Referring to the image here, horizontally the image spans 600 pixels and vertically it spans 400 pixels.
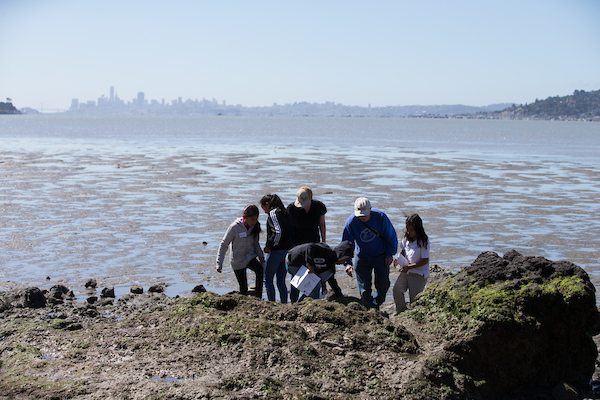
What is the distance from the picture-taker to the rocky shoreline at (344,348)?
17.3ft

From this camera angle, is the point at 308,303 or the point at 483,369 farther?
the point at 308,303

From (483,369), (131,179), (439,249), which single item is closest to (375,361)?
(483,369)

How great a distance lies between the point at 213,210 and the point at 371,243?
36.3ft

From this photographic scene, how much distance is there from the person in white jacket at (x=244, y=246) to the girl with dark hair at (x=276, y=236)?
20 centimetres

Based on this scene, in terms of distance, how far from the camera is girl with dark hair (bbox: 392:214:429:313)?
26.0ft

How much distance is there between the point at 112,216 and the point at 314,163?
19.6 metres

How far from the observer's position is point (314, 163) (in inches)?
1417

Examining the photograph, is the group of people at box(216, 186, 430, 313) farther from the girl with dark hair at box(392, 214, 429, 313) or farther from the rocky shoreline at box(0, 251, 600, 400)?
the rocky shoreline at box(0, 251, 600, 400)

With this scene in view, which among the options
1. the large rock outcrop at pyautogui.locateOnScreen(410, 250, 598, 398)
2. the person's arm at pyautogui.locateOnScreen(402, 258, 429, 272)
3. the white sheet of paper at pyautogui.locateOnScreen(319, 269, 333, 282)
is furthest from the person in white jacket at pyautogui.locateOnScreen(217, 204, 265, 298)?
the large rock outcrop at pyautogui.locateOnScreen(410, 250, 598, 398)

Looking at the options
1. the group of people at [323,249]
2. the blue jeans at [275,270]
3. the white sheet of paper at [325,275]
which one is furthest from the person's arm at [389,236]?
the blue jeans at [275,270]

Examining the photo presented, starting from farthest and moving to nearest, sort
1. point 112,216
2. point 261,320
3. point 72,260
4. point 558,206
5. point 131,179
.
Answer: point 131,179
point 558,206
point 112,216
point 72,260
point 261,320

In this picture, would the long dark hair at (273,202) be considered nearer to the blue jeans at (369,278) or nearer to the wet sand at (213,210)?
the blue jeans at (369,278)

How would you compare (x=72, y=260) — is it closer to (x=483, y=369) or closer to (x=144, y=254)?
(x=144, y=254)

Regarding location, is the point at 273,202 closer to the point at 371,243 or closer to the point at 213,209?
the point at 371,243
